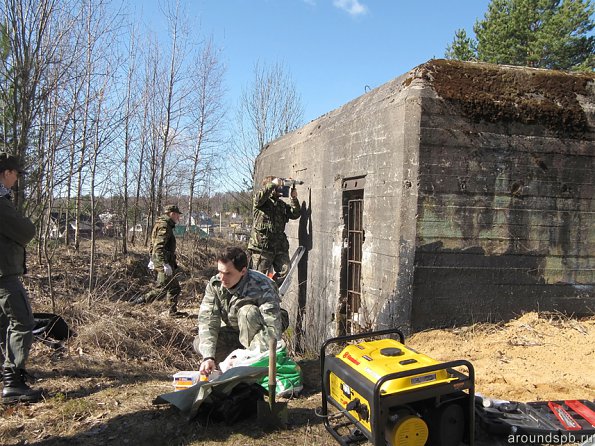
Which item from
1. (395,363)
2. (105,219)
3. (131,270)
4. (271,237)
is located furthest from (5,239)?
(105,219)

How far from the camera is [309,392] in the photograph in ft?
12.7

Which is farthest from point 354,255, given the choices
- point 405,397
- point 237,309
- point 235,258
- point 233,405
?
point 405,397

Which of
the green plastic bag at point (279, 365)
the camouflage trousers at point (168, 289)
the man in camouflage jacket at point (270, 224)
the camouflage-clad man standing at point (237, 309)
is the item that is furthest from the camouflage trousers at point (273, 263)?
the green plastic bag at point (279, 365)

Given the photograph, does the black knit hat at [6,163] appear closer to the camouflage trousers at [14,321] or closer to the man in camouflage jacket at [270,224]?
the camouflage trousers at [14,321]

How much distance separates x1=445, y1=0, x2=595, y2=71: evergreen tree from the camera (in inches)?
680

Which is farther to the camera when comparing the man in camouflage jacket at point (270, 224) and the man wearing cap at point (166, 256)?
the man wearing cap at point (166, 256)

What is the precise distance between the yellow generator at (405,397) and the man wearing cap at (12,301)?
260cm

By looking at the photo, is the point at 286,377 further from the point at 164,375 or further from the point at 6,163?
the point at 6,163

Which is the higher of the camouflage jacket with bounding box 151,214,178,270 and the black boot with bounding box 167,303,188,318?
the camouflage jacket with bounding box 151,214,178,270

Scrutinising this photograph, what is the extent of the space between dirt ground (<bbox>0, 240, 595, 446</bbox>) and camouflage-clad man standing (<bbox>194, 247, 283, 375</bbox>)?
1.91 feet

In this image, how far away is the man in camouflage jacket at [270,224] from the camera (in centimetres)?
770

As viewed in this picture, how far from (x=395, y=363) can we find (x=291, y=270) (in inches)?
214

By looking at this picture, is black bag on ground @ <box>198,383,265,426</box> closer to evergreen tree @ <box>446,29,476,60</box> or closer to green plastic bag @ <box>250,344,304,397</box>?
green plastic bag @ <box>250,344,304,397</box>

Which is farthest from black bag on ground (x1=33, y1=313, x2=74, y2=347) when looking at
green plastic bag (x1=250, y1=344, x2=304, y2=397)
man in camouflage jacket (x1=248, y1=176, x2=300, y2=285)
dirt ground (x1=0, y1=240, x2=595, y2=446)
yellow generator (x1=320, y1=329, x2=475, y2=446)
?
yellow generator (x1=320, y1=329, x2=475, y2=446)
